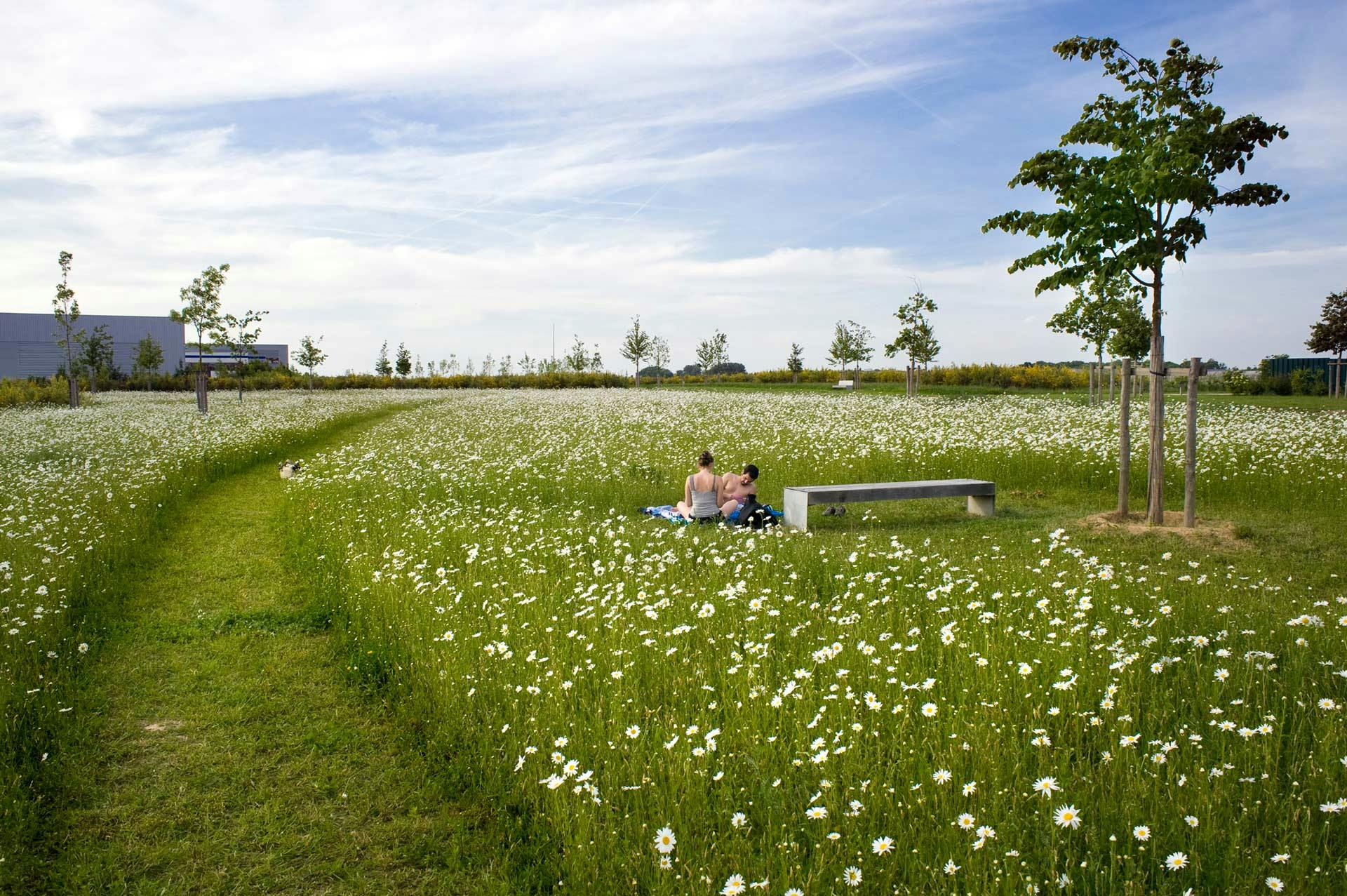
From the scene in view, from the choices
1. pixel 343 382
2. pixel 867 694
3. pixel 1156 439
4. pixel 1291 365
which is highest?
pixel 1291 365

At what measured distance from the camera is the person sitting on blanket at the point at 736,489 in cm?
1218

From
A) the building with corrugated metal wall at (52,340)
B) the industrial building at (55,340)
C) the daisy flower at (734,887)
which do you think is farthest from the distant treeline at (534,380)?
the daisy flower at (734,887)

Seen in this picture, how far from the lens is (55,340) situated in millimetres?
85688

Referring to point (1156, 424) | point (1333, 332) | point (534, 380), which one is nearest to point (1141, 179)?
point (1156, 424)

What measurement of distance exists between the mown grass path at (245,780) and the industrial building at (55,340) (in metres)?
86.6

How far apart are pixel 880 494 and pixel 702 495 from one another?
2541mm

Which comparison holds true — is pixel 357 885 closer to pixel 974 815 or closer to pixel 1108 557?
pixel 974 815

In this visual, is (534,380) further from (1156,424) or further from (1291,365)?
(1156,424)

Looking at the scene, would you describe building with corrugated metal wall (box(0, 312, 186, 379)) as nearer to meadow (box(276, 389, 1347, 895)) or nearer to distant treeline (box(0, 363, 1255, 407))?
distant treeline (box(0, 363, 1255, 407))

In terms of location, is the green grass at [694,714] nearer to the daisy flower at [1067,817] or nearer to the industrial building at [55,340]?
the daisy flower at [1067,817]

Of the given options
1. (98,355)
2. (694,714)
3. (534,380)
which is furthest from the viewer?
(534,380)

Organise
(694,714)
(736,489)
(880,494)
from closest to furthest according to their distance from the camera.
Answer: (694,714)
(880,494)
(736,489)

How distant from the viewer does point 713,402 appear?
3666 cm

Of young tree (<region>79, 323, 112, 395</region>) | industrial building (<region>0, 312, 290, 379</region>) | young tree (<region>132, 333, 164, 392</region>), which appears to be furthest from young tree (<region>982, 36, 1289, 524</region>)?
industrial building (<region>0, 312, 290, 379</region>)
